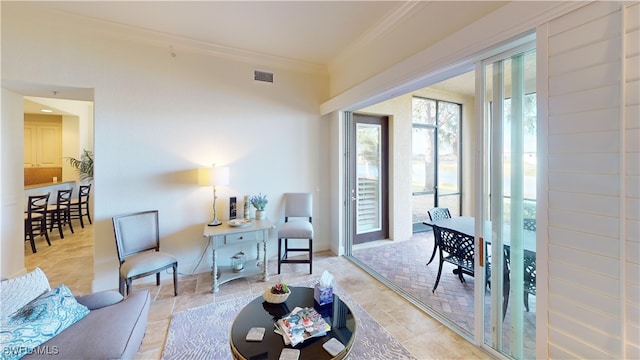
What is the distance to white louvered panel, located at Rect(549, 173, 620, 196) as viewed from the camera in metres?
1.25

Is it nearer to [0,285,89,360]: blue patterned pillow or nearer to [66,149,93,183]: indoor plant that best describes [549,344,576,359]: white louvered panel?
[0,285,89,360]: blue patterned pillow

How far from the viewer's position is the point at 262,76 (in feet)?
12.4

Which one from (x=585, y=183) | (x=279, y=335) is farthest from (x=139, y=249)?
(x=585, y=183)

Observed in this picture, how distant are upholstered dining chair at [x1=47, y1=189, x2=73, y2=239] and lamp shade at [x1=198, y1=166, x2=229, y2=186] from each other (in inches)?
147

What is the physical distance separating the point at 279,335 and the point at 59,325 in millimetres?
1397

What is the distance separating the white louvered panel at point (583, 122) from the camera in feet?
4.08

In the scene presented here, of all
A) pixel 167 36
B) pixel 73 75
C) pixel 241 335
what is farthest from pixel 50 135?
pixel 241 335

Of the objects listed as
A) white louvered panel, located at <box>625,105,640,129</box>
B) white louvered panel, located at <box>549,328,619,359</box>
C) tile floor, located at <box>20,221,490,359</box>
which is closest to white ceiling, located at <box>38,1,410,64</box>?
white louvered panel, located at <box>625,105,640,129</box>

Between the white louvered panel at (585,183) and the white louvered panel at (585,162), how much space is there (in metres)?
0.03

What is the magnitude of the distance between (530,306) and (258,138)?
359 cm

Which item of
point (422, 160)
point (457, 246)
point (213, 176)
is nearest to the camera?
point (457, 246)

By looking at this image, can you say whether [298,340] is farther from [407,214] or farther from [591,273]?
[407,214]

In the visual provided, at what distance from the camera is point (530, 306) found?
1724 mm

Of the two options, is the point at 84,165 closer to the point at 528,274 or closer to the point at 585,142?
the point at 528,274
